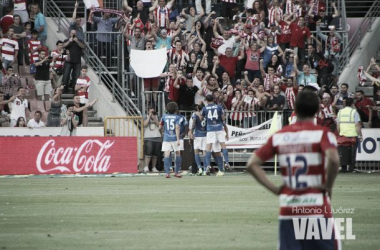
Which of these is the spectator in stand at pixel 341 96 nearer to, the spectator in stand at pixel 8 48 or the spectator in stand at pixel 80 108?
the spectator in stand at pixel 80 108

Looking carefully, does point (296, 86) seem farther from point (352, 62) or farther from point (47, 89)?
point (47, 89)

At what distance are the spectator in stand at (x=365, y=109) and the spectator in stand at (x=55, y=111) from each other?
10.4 m

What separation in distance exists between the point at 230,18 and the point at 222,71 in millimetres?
3849

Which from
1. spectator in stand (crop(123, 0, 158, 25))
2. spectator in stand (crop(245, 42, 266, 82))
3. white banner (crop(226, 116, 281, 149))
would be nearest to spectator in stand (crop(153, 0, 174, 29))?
spectator in stand (crop(123, 0, 158, 25))

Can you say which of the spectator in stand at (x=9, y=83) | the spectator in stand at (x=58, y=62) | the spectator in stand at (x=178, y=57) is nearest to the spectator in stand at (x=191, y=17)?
the spectator in stand at (x=178, y=57)

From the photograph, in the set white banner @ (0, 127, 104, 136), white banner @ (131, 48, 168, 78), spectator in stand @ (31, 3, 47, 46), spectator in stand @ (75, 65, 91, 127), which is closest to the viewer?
white banner @ (0, 127, 104, 136)

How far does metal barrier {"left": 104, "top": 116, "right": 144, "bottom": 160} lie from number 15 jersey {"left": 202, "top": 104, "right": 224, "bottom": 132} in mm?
3131

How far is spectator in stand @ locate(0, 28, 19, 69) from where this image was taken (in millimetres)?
31250

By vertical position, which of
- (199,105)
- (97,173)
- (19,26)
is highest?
(19,26)

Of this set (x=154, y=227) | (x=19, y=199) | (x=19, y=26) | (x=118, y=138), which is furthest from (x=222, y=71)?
(x=154, y=227)

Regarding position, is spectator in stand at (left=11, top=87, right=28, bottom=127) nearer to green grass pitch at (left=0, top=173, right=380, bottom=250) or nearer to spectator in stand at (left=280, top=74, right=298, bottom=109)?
green grass pitch at (left=0, top=173, right=380, bottom=250)

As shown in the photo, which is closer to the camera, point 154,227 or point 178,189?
point 154,227

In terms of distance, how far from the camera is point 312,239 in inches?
292

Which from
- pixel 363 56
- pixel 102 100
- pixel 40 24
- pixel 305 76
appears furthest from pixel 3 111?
pixel 363 56
